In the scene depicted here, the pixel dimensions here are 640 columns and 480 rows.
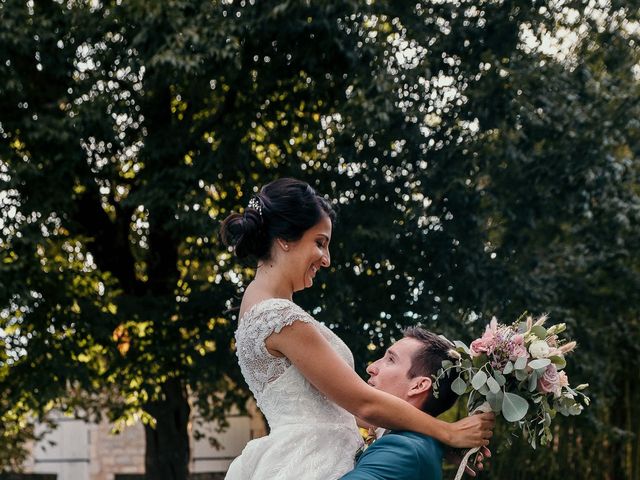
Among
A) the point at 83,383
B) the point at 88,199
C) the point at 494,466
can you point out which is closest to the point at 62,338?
the point at 83,383

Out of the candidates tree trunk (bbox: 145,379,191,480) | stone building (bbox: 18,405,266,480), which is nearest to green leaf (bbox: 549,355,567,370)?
tree trunk (bbox: 145,379,191,480)

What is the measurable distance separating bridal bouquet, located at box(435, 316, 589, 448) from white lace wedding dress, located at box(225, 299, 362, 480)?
353 millimetres

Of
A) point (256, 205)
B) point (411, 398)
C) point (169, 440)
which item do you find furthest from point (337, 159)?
point (411, 398)

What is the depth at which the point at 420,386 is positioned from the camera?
11.3 feet

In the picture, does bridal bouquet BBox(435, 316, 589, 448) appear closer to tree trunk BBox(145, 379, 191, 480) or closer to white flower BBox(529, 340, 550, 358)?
white flower BBox(529, 340, 550, 358)

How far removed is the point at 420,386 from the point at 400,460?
36 centimetres

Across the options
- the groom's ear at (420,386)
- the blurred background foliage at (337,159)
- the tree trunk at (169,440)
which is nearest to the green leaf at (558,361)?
the groom's ear at (420,386)

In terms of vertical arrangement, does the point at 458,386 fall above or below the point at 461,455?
above

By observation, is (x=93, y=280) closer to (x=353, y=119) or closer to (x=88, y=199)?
(x=88, y=199)

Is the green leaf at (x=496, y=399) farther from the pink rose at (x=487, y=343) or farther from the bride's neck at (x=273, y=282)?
the bride's neck at (x=273, y=282)

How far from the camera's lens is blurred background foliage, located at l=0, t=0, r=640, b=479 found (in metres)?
11.5

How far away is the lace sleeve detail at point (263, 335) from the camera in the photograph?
335 cm

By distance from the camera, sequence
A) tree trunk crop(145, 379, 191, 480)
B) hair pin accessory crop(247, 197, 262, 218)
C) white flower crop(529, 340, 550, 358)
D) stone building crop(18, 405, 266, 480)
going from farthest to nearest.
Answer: stone building crop(18, 405, 266, 480) < tree trunk crop(145, 379, 191, 480) < hair pin accessory crop(247, 197, 262, 218) < white flower crop(529, 340, 550, 358)

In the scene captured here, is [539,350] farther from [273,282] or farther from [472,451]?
[273,282]
